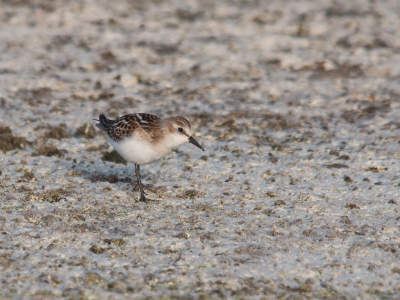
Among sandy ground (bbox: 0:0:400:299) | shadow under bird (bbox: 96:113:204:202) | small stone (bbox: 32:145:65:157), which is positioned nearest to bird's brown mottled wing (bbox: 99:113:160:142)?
shadow under bird (bbox: 96:113:204:202)

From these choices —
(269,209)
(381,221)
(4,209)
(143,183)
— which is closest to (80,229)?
(4,209)

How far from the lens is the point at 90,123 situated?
10094mm

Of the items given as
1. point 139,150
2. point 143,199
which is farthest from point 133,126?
point 143,199

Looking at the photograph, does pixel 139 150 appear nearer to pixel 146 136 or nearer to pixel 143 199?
pixel 146 136

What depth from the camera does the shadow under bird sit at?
7.45 meters

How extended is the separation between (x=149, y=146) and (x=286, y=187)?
7.10 feet

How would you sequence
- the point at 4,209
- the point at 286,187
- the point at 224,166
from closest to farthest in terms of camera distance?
the point at 4,209 → the point at 286,187 → the point at 224,166

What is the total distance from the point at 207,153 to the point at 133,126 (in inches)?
80.8

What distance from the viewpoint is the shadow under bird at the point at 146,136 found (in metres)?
7.45

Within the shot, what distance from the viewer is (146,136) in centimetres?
747

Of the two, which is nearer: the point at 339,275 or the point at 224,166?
the point at 339,275

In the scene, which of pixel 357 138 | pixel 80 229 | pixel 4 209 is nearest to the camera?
pixel 80 229

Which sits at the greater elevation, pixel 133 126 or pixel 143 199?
pixel 133 126

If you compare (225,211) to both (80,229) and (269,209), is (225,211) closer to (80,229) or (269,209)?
(269,209)
